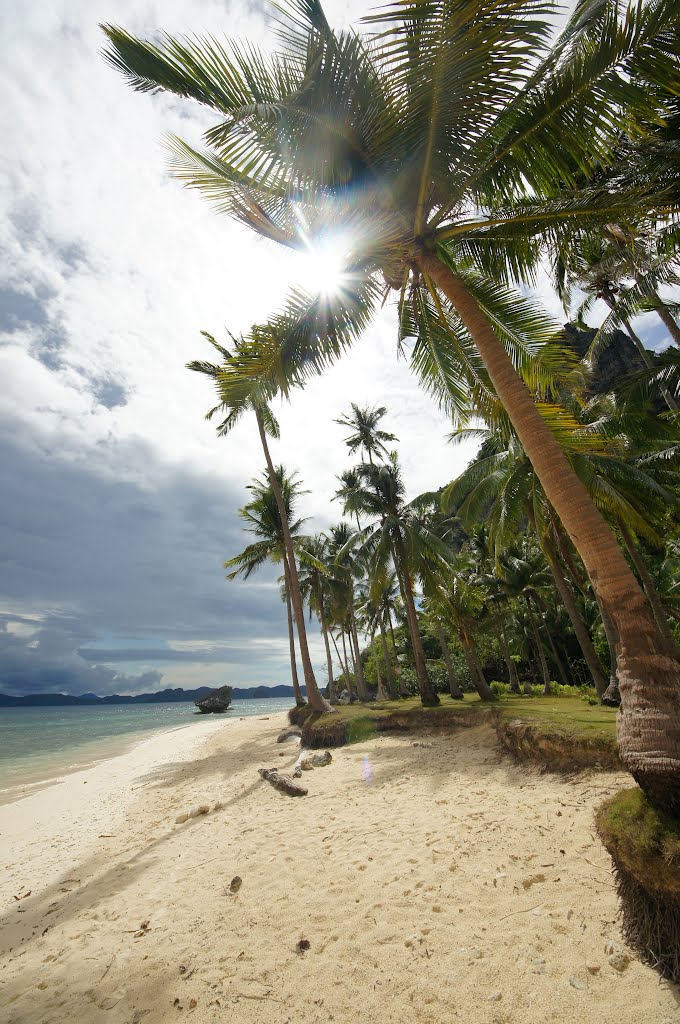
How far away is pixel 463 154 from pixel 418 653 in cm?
1556

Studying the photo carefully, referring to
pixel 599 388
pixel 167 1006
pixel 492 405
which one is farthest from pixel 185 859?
pixel 599 388

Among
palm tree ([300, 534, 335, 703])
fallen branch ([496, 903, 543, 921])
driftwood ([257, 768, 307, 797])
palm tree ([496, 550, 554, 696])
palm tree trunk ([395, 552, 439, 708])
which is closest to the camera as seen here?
fallen branch ([496, 903, 543, 921])

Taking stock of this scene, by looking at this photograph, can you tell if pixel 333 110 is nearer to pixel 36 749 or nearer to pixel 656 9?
pixel 656 9

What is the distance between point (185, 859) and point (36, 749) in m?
26.7

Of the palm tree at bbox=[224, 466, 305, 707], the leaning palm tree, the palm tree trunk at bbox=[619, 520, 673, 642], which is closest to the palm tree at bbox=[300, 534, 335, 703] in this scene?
the palm tree at bbox=[224, 466, 305, 707]

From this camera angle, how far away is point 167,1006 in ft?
10.1

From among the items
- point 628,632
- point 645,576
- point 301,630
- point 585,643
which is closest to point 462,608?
point 585,643

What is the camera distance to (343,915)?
389 centimetres

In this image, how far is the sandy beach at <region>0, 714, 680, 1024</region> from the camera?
290cm

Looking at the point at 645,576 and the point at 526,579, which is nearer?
the point at 645,576

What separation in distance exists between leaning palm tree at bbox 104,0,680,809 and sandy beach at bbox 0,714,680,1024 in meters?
1.48

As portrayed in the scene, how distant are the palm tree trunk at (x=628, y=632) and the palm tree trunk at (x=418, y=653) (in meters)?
12.8

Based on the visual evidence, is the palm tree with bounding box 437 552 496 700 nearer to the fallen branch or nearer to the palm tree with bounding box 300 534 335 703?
the palm tree with bounding box 300 534 335 703

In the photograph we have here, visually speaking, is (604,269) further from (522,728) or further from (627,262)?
(522,728)
